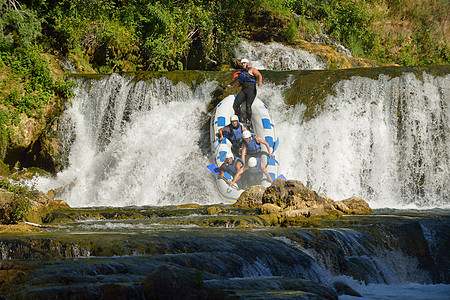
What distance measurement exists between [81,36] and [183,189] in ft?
24.1

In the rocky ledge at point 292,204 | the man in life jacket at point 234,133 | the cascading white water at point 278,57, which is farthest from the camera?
the cascading white water at point 278,57

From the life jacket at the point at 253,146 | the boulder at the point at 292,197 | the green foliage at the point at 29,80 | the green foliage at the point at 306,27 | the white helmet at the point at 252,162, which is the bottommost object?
the boulder at the point at 292,197

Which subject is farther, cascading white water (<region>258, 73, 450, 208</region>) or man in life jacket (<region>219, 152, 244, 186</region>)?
cascading white water (<region>258, 73, 450, 208</region>)

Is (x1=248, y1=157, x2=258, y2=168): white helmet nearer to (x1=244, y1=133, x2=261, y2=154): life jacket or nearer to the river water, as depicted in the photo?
(x1=244, y1=133, x2=261, y2=154): life jacket

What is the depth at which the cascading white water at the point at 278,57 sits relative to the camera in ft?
66.4

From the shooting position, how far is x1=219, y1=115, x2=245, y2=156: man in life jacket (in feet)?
45.8

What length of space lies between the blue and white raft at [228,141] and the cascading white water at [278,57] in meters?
5.79

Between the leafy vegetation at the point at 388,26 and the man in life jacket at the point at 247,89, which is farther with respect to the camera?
the leafy vegetation at the point at 388,26

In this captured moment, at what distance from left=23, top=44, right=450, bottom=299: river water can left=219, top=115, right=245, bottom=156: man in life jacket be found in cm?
111

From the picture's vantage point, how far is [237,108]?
1472 cm

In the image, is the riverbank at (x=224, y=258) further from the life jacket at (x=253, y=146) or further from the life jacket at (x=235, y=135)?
the life jacket at (x=235, y=135)

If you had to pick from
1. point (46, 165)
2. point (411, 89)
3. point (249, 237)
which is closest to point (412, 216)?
point (249, 237)

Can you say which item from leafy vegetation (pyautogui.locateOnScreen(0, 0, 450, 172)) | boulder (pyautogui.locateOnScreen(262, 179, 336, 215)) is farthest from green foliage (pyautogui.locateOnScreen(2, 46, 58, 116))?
boulder (pyautogui.locateOnScreen(262, 179, 336, 215))

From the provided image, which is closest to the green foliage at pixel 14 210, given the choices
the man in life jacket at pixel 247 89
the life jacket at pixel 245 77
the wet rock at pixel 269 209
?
the wet rock at pixel 269 209
